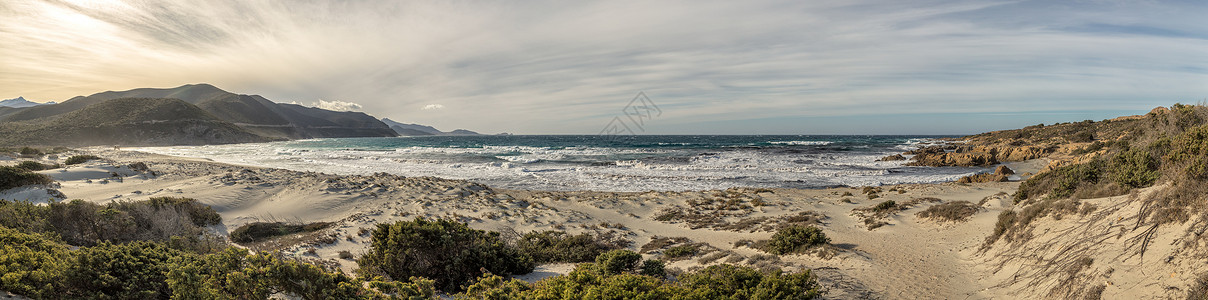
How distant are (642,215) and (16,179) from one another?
20100 mm

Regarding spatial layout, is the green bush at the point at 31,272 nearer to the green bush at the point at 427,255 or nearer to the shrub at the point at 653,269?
the green bush at the point at 427,255

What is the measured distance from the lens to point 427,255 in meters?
6.13

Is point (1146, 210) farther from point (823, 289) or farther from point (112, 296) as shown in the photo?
point (112, 296)

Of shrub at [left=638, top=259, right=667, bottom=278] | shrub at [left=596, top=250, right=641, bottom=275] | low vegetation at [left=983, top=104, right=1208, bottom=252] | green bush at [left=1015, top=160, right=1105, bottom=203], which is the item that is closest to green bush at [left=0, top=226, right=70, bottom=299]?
shrub at [left=596, top=250, right=641, bottom=275]

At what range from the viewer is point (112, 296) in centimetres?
436

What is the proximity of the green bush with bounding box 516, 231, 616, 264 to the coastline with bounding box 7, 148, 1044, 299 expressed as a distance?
49cm

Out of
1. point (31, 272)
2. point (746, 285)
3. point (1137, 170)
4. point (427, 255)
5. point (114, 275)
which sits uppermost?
point (1137, 170)

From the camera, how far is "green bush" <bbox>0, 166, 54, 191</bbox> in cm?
1302

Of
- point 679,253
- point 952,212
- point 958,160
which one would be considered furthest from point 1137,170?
point 958,160

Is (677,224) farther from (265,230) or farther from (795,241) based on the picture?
(265,230)

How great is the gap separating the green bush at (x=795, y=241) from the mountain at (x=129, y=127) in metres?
95.0

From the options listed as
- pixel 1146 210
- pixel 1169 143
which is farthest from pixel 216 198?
pixel 1169 143

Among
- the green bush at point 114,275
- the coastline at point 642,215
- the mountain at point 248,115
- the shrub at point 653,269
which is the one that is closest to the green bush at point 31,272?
the green bush at point 114,275

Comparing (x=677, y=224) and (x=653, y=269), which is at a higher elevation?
(x=653, y=269)
